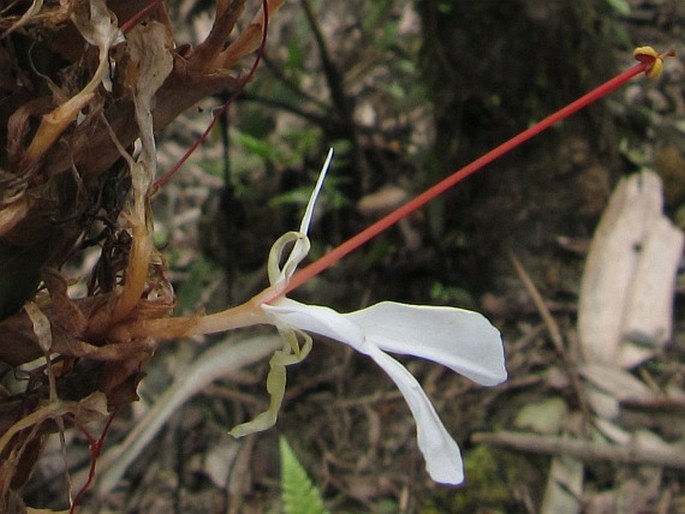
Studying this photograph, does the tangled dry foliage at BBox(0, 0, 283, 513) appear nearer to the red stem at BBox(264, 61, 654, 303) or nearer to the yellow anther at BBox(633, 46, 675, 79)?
the red stem at BBox(264, 61, 654, 303)

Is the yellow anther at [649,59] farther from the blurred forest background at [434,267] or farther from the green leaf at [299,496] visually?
the blurred forest background at [434,267]

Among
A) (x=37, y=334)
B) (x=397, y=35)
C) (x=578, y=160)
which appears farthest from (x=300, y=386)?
(x=37, y=334)

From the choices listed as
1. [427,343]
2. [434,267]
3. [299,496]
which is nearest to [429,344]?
[427,343]

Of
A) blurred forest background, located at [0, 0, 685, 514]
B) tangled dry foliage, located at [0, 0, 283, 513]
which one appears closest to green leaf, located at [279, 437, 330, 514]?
blurred forest background, located at [0, 0, 685, 514]

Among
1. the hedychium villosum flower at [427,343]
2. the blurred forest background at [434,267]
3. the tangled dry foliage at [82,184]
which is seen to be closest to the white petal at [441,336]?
the hedychium villosum flower at [427,343]

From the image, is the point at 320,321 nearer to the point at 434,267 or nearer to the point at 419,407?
the point at 419,407

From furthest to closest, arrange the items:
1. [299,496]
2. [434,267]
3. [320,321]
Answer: [434,267] < [299,496] < [320,321]

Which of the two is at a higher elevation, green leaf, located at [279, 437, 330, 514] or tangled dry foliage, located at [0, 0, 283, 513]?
tangled dry foliage, located at [0, 0, 283, 513]
